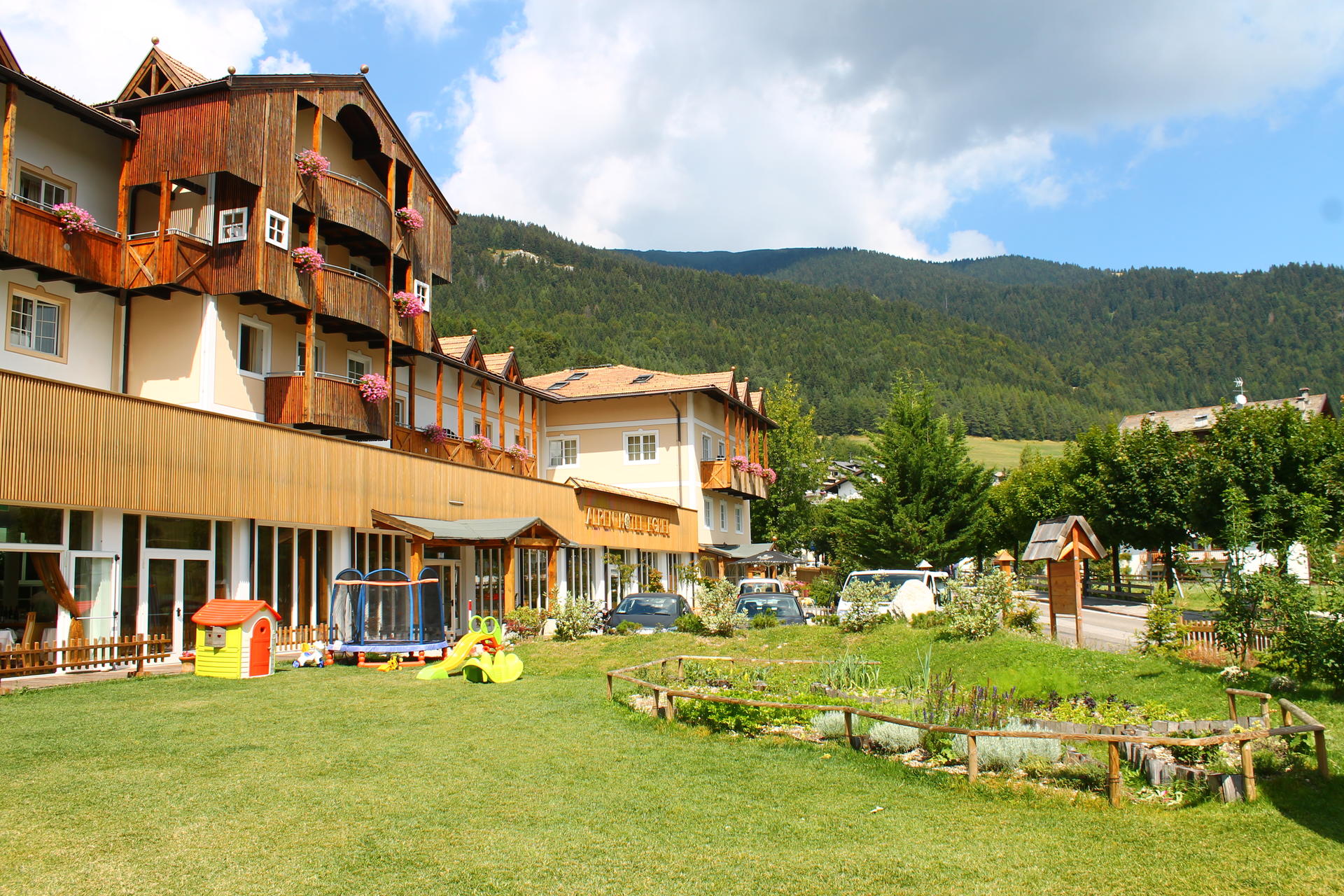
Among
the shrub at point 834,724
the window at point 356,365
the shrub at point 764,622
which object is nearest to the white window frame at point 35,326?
the window at point 356,365

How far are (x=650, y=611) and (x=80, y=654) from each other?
1250 centimetres

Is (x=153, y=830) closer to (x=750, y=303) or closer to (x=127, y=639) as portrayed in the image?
(x=127, y=639)

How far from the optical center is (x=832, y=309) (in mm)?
176000

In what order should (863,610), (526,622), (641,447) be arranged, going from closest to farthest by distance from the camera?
(863,610) < (526,622) < (641,447)

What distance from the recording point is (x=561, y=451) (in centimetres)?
4091

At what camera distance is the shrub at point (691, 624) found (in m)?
22.2

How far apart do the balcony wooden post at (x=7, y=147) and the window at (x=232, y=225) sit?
3883mm

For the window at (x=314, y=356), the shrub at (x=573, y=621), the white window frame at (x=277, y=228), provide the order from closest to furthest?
the white window frame at (x=277, y=228) → the shrub at (x=573, y=621) → the window at (x=314, y=356)

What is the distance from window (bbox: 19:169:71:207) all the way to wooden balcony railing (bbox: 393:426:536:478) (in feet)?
28.5

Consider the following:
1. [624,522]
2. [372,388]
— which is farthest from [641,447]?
[372,388]

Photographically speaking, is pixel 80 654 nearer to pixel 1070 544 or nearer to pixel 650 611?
pixel 650 611

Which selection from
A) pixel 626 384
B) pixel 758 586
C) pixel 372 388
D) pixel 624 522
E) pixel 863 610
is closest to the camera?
pixel 863 610

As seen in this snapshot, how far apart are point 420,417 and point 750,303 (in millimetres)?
145706

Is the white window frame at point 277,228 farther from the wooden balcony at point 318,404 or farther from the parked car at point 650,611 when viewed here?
the parked car at point 650,611
